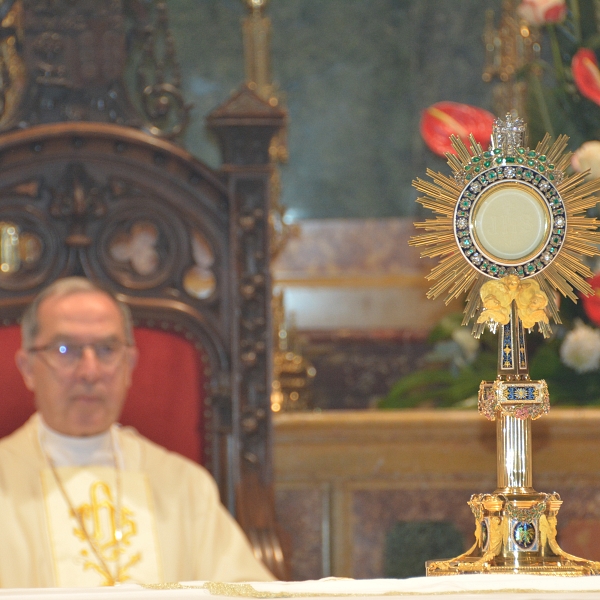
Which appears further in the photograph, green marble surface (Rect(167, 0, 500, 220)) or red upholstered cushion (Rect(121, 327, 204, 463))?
green marble surface (Rect(167, 0, 500, 220))

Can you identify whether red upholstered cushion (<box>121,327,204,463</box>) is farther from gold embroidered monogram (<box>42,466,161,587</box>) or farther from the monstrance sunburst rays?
the monstrance sunburst rays

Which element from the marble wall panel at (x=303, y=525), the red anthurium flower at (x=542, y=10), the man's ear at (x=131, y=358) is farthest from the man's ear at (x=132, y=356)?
the red anthurium flower at (x=542, y=10)

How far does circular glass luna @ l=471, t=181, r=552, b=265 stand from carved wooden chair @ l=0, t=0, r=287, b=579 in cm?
168

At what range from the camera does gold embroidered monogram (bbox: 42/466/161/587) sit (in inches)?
117

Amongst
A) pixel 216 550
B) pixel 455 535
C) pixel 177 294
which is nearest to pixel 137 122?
pixel 177 294

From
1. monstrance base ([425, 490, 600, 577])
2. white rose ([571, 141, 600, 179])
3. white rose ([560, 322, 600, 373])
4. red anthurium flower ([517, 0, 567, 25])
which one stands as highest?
red anthurium flower ([517, 0, 567, 25])

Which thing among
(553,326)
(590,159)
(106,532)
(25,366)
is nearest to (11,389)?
(25,366)

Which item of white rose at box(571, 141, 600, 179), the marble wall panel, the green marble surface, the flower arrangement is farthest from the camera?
the green marble surface

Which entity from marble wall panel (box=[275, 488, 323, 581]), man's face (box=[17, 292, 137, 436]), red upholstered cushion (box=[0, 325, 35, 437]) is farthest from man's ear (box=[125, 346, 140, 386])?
marble wall panel (box=[275, 488, 323, 581])

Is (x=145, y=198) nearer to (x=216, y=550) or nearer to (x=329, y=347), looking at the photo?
(x=216, y=550)

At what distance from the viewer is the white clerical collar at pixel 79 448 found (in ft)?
10.5

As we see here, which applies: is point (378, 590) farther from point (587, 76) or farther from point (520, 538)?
point (587, 76)

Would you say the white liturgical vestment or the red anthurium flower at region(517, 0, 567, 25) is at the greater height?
the red anthurium flower at region(517, 0, 567, 25)

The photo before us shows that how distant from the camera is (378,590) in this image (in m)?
1.49
